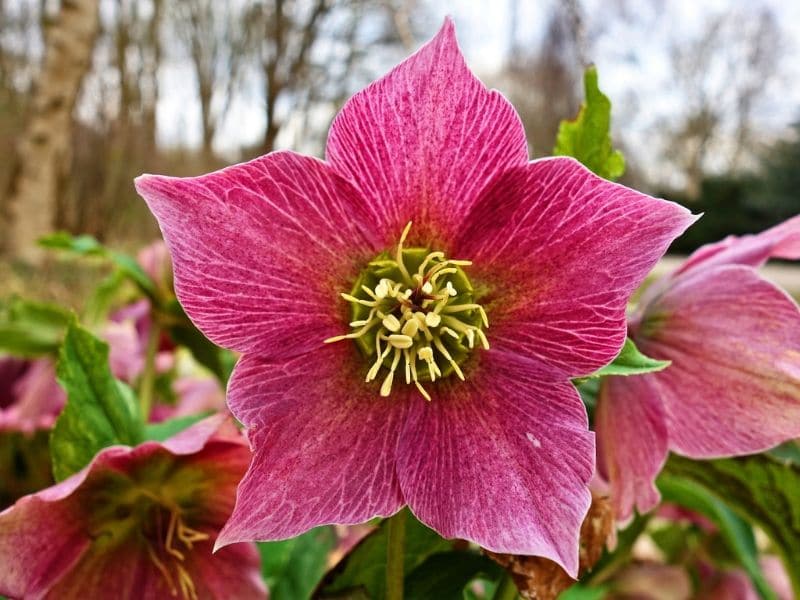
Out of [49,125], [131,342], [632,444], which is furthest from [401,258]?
[49,125]

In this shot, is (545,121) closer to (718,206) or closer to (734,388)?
(734,388)

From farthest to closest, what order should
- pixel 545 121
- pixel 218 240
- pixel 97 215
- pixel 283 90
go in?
1. pixel 97 215
2. pixel 283 90
3. pixel 545 121
4. pixel 218 240

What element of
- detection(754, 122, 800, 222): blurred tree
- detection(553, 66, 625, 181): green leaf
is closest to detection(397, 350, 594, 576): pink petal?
detection(553, 66, 625, 181): green leaf

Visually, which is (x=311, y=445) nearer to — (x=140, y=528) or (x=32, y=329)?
(x=140, y=528)

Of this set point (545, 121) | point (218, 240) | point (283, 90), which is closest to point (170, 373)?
point (218, 240)

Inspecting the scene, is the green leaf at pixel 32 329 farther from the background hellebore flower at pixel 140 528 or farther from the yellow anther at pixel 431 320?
the yellow anther at pixel 431 320

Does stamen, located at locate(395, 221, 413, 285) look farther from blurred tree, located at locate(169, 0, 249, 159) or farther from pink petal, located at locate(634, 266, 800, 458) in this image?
blurred tree, located at locate(169, 0, 249, 159)

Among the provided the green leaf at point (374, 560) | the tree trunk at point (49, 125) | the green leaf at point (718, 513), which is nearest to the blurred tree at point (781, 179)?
the tree trunk at point (49, 125)
